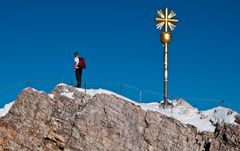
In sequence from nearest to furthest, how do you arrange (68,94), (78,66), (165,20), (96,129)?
(96,129) < (68,94) < (78,66) < (165,20)

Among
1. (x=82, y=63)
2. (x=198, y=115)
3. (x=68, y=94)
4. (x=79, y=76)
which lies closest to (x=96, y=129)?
(x=68, y=94)

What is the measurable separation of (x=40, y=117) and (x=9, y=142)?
6.67 feet

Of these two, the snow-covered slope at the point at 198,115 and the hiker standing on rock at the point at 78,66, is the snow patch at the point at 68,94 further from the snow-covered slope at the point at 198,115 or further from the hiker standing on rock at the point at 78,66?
the hiker standing on rock at the point at 78,66

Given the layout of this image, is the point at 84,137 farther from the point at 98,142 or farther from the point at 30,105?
the point at 30,105

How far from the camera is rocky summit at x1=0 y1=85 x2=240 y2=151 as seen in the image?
28484 mm

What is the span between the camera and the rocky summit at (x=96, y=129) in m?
28.5

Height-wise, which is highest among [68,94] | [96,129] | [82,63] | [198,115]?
[82,63]

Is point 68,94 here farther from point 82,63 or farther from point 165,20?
point 165,20

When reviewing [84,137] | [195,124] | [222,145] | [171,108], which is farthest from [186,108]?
[84,137]

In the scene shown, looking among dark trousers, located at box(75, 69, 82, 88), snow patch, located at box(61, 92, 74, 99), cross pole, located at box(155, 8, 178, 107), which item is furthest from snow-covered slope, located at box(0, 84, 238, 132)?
cross pole, located at box(155, 8, 178, 107)

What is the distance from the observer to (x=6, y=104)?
1246 inches

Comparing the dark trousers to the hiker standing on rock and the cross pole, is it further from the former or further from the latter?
the cross pole

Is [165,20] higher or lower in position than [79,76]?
higher

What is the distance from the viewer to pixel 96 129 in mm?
28562
